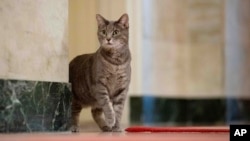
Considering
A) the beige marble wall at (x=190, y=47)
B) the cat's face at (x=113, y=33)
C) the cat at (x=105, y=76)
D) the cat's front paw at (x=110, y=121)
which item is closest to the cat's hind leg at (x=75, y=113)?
the cat at (x=105, y=76)

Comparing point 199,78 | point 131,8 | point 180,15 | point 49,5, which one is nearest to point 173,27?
point 180,15

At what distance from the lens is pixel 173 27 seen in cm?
320

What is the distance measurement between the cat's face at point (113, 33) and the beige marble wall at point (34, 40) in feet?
0.67

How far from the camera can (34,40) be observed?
1.55 metres

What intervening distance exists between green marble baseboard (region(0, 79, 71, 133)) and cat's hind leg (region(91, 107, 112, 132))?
0.17 m

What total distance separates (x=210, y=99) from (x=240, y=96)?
174mm

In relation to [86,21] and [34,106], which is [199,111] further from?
[34,106]

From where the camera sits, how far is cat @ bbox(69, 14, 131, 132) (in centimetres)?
176

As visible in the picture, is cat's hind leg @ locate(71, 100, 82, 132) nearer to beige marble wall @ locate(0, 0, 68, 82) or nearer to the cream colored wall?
the cream colored wall

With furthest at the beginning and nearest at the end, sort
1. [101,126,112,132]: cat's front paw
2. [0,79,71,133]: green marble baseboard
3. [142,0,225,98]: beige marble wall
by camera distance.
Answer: [142,0,225,98]: beige marble wall → [101,126,112,132]: cat's front paw → [0,79,71,133]: green marble baseboard

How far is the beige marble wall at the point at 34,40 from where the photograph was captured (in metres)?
1.48

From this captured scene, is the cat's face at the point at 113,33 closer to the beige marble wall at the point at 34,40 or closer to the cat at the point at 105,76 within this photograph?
the cat at the point at 105,76

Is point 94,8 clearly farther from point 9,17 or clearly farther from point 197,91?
point 197,91

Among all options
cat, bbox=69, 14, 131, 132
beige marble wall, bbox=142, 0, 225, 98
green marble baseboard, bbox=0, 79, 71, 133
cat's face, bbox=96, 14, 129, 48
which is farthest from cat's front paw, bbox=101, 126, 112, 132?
beige marble wall, bbox=142, 0, 225, 98
